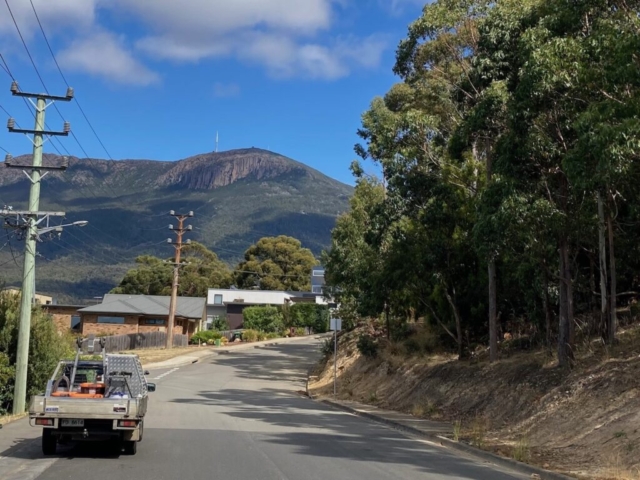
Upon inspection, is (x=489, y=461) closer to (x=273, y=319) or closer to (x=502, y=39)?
(x=502, y=39)

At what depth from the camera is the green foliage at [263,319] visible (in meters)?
85.8

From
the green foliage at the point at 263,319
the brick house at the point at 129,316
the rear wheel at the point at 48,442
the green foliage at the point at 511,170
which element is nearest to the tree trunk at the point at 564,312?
the green foliage at the point at 511,170

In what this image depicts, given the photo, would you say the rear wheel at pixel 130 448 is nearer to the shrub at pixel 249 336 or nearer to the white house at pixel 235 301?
the shrub at pixel 249 336

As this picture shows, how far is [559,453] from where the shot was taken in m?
12.9

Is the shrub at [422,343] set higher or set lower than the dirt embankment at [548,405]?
higher

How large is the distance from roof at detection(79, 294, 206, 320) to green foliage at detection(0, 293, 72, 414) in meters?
47.2

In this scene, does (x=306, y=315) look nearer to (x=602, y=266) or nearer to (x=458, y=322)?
(x=458, y=322)

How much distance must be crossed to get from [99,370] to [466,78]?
12654 millimetres

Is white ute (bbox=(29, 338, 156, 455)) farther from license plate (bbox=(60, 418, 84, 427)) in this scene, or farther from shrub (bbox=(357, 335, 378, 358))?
shrub (bbox=(357, 335, 378, 358))

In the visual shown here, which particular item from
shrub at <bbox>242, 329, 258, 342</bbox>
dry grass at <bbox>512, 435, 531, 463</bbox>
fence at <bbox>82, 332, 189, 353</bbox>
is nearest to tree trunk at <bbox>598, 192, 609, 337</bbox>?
dry grass at <bbox>512, 435, 531, 463</bbox>

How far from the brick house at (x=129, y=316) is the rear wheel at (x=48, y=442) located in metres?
56.8

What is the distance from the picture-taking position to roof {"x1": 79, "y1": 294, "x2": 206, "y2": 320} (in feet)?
228

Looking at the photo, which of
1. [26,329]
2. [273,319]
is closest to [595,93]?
[26,329]

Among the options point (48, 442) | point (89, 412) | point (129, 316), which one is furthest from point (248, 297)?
point (89, 412)
